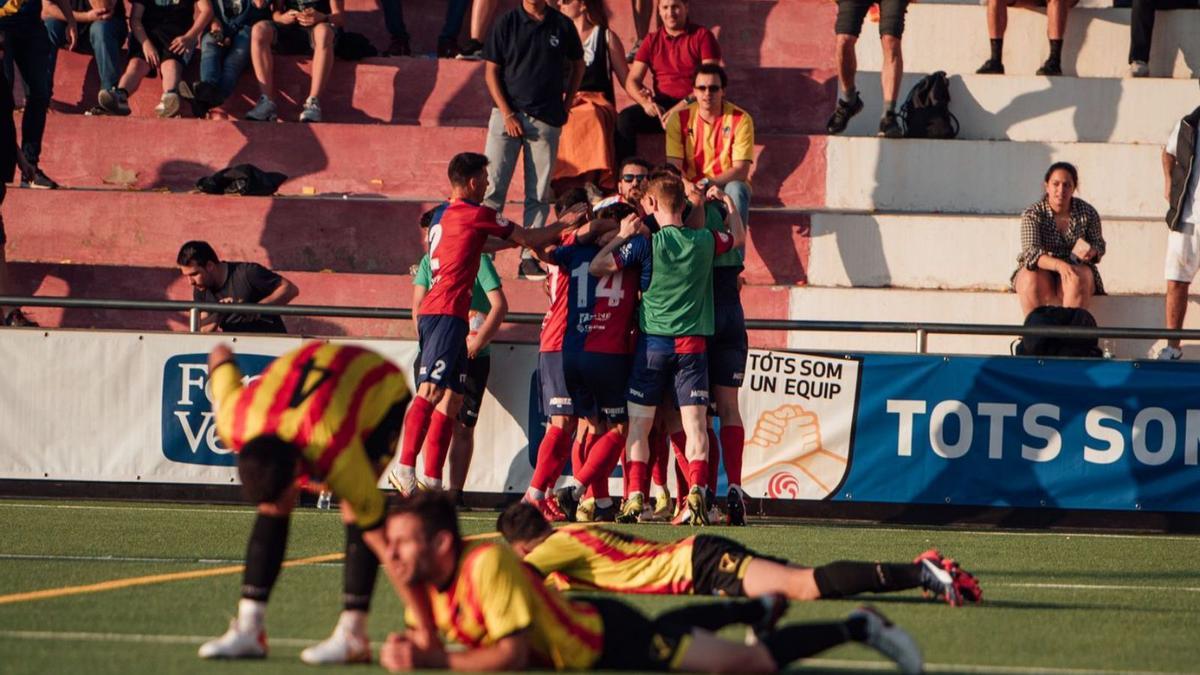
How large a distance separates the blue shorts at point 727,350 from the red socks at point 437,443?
1891 millimetres

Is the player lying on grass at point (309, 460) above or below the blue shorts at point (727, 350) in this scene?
below

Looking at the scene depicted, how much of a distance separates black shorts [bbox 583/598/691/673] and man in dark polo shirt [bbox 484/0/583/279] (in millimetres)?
9655

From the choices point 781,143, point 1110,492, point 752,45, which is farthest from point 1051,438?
point 752,45

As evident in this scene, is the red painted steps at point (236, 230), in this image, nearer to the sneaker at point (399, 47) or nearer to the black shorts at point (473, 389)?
the sneaker at point (399, 47)

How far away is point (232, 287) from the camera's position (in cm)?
1377

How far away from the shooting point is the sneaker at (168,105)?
16.9m

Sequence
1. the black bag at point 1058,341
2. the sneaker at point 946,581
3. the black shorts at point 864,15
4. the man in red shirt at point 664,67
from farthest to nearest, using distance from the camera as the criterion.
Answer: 1. the black shorts at point 864,15
2. the man in red shirt at point 664,67
3. the black bag at point 1058,341
4. the sneaker at point 946,581

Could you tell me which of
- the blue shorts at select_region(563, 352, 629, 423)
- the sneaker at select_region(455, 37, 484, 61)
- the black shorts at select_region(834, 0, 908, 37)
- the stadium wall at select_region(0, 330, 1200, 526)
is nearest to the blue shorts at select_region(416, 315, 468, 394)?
the blue shorts at select_region(563, 352, 629, 423)

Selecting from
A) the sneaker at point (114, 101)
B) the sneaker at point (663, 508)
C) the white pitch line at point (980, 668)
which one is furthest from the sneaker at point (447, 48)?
the white pitch line at point (980, 668)

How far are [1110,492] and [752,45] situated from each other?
722 cm

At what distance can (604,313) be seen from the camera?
11609 mm

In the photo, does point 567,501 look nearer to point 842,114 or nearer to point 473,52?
point 842,114

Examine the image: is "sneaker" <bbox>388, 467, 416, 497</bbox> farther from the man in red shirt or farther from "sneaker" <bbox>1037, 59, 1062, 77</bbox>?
"sneaker" <bbox>1037, 59, 1062, 77</bbox>

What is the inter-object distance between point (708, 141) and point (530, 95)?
1.81 meters
